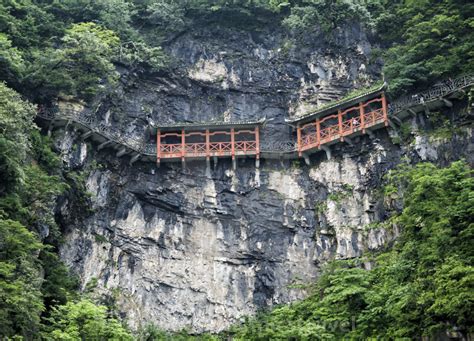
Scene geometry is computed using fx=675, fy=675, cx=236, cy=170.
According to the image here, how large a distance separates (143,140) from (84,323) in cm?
1135

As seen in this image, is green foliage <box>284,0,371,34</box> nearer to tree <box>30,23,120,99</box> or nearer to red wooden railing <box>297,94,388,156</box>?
red wooden railing <box>297,94,388,156</box>

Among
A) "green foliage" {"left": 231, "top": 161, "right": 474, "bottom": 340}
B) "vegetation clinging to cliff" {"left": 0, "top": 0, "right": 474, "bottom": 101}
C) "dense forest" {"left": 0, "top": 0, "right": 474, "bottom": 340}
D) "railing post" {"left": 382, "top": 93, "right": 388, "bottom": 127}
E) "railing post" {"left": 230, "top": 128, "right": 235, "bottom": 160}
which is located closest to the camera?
"green foliage" {"left": 231, "top": 161, "right": 474, "bottom": 340}

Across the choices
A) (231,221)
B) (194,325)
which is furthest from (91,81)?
(194,325)

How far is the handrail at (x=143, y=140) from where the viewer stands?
89.6 ft

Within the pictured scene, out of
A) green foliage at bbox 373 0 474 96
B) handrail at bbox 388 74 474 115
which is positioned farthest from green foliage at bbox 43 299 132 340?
green foliage at bbox 373 0 474 96

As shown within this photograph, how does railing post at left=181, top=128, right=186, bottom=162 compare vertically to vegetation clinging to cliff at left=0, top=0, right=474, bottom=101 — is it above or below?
below

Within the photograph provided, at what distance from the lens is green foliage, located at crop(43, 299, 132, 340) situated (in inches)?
810

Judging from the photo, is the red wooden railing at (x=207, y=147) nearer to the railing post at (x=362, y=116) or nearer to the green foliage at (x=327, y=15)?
the railing post at (x=362, y=116)

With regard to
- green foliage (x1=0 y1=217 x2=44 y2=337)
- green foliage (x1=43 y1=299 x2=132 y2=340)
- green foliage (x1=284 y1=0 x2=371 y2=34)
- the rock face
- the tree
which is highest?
green foliage (x1=284 y1=0 x2=371 y2=34)

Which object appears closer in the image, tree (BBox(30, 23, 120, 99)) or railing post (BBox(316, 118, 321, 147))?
tree (BBox(30, 23, 120, 99))

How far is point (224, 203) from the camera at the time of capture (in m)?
30.0

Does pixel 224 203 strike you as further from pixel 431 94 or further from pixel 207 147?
pixel 431 94

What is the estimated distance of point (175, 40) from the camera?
111 feet

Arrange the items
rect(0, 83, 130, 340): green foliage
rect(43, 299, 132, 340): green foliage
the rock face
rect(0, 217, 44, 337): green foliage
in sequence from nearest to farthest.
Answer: rect(0, 217, 44, 337): green foliage → rect(0, 83, 130, 340): green foliage → rect(43, 299, 132, 340): green foliage → the rock face
